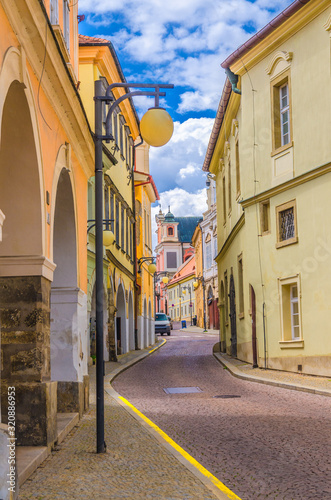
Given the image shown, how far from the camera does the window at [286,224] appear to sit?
66.6 feet

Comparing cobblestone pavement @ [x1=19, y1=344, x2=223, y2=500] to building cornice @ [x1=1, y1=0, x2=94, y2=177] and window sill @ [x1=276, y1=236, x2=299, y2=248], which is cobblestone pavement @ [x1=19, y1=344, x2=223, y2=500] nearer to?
building cornice @ [x1=1, y1=0, x2=94, y2=177]

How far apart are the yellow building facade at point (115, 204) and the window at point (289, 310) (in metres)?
5.47

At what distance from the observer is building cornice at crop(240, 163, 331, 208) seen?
18719 millimetres

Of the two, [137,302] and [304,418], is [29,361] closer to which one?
[304,418]

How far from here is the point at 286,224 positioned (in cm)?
2094

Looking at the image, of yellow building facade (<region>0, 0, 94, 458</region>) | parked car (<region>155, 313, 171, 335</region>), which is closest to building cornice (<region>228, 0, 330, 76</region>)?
yellow building facade (<region>0, 0, 94, 458</region>)

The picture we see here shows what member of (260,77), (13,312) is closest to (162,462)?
(13,312)

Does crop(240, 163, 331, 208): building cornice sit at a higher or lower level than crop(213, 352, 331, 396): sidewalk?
higher

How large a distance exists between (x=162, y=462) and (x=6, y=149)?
13.3 ft

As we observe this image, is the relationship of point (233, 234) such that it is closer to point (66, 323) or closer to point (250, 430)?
point (66, 323)

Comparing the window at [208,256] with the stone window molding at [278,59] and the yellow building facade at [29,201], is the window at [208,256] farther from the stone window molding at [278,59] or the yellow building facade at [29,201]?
the yellow building facade at [29,201]

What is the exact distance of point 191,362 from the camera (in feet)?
90.5

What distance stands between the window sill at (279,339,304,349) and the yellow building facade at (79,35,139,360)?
5.88m

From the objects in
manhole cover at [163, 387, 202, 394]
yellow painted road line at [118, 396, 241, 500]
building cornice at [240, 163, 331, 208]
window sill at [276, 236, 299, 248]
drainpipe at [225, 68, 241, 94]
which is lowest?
manhole cover at [163, 387, 202, 394]
